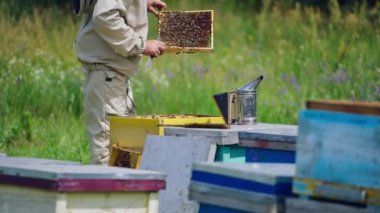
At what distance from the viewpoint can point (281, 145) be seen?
22.1ft

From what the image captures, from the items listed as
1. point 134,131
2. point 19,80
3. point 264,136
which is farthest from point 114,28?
point 19,80

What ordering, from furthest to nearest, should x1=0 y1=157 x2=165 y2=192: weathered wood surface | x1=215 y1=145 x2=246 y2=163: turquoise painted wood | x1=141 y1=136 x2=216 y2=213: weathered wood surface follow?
x1=215 y1=145 x2=246 y2=163: turquoise painted wood
x1=141 y1=136 x2=216 y2=213: weathered wood surface
x1=0 y1=157 x2=165 y2=192: weathered wood surface

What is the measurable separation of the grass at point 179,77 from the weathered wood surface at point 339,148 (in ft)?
15.4

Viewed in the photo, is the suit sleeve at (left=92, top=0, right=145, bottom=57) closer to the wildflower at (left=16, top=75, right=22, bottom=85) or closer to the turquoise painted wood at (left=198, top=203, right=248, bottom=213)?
the turquoise painted wood at (left=198, top=203, right=248, bottom=213)

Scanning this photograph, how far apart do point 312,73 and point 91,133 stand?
17.5 feet

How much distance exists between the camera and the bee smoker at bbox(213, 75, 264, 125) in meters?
7.50

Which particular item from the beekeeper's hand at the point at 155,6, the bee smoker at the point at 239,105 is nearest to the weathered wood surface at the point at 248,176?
the bee smoker at the point at 239,105

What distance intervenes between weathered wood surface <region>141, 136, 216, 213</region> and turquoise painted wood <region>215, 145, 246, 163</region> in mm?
100

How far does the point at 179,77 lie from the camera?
13227 millimetres

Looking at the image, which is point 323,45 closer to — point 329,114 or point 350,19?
point 350,19

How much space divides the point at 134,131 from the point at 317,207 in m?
2.62

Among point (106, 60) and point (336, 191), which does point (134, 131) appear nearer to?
point (106, 60)

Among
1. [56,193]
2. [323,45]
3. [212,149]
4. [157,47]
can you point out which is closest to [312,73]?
[323,45]

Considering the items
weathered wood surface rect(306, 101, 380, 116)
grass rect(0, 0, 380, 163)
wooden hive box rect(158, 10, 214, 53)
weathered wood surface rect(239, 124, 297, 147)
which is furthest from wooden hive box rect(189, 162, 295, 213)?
grass rect(0, 0, 380, 163)
